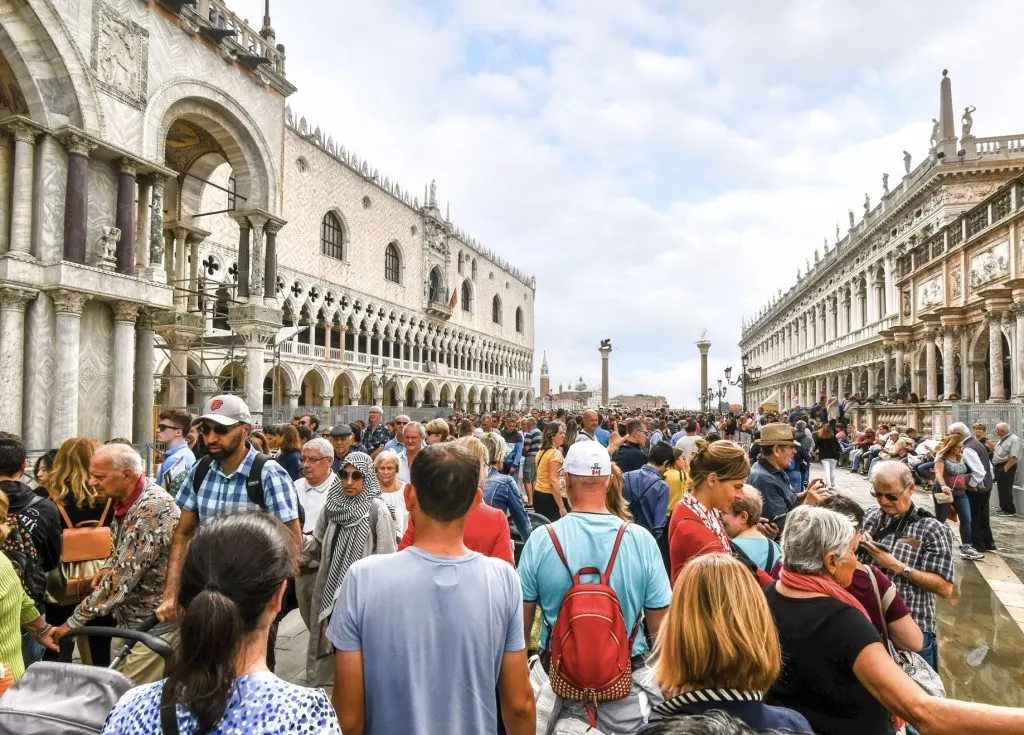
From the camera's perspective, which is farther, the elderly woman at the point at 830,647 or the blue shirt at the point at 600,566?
the blue shirt at the point at 600,566

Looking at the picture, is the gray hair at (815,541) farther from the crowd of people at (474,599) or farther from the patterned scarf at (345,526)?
the patterned scarf at (345,526)

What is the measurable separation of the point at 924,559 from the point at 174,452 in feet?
16.8

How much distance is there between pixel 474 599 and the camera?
71.9 inches

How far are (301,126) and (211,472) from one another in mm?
29677

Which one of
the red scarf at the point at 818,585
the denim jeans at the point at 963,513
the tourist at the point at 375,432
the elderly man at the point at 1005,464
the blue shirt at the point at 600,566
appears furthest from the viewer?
the tourist at the point at 375,432

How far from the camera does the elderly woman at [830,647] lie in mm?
1786

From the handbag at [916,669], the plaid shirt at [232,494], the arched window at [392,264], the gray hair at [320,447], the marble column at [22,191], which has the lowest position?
the handbag at [916,669]

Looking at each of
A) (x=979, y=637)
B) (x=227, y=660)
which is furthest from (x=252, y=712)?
(x=979, y=637)

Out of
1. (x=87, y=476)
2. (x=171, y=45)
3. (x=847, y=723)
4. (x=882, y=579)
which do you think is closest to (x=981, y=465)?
(x=882, y=579)

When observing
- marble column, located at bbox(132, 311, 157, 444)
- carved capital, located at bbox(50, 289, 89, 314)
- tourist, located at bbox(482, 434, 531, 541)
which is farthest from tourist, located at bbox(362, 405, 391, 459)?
tourist, located at bbox(482, 434, 531, 541)

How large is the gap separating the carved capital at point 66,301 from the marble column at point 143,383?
1.85 metres

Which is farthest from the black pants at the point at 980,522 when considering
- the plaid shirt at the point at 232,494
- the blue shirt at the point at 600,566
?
the plaid shirt at the point at 232,494

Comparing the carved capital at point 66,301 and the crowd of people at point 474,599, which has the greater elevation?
the carved capital at point 66,301

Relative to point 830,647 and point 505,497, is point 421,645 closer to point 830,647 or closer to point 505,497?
point 830,647
